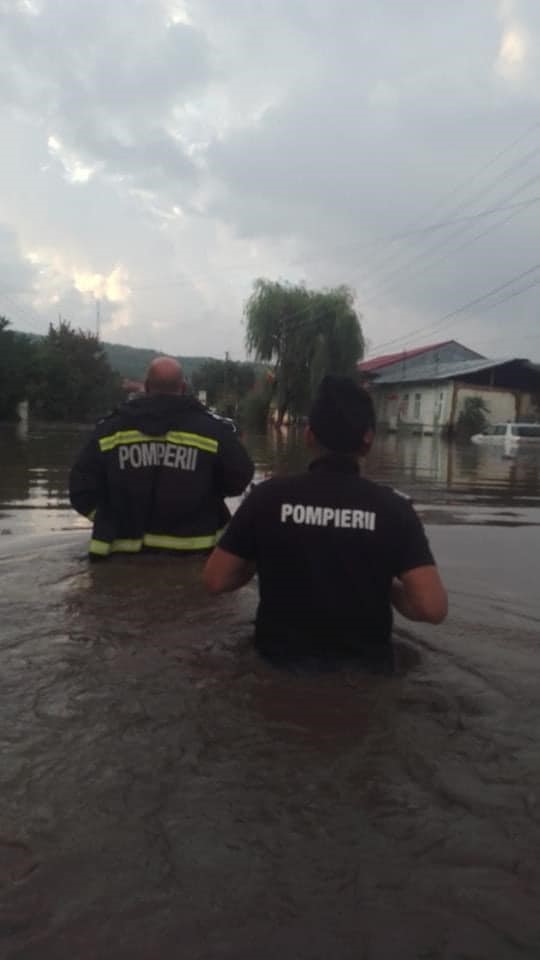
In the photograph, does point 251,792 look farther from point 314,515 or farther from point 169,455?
point 169,455

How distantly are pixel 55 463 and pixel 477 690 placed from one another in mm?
13921

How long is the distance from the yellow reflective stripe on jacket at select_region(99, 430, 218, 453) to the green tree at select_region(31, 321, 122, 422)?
164 ft

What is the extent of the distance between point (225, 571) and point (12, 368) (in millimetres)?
41664

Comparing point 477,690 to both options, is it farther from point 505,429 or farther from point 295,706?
point 505,429

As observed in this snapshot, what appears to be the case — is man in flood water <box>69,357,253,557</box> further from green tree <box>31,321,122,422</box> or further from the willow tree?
green tree <box>31,321,122,422</box>

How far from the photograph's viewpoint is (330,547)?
3.00 m

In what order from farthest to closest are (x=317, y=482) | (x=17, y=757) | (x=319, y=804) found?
(x=317, y=482) → (x=17, y=757) → (x=319, y=804)

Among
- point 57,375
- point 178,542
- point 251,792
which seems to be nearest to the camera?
point 251,792

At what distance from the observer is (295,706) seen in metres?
3.11

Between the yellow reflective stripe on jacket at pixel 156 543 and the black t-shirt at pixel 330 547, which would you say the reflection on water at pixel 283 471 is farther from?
the black t-shirt at pixel 330 547

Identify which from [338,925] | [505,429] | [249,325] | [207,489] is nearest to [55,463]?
[207,489]

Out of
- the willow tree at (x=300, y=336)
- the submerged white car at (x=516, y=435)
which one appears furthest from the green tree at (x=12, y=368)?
the submerged white car at (x=516, y=435)

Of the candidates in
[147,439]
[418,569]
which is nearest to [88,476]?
[147,439]

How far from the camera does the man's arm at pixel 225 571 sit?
10.3ft
